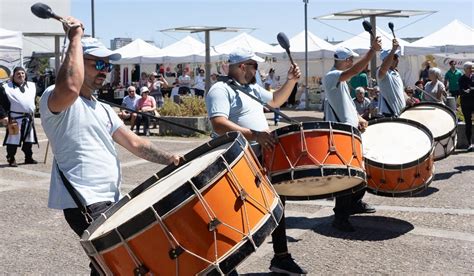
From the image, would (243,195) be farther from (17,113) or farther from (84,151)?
(17,113)

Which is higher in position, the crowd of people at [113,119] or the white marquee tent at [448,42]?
the white marquee tent at [448,42]

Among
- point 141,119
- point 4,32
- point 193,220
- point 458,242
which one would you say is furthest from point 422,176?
point 4,32

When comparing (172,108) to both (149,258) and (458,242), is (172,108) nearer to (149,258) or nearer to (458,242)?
(458,242)

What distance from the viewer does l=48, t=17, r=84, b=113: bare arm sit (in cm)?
317

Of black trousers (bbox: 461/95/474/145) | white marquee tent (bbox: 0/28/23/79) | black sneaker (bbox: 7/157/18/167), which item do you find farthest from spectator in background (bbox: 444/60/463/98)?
white marquee tent (bbox: 0/28/23/79)

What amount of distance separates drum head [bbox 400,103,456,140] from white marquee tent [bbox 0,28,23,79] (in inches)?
587

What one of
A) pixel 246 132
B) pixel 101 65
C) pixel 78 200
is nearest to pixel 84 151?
pixel 78 200

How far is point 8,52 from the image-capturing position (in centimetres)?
1983

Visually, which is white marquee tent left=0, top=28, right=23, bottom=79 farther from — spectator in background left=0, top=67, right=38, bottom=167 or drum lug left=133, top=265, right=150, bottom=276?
drum lug left=133, top=265, right=150, bottom=276

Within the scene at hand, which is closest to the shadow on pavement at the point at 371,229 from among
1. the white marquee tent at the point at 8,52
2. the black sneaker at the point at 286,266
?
the black sneaker at the point at 286,266

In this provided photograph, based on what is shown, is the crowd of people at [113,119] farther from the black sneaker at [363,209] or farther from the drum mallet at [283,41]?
the drum mallet at [283,41]

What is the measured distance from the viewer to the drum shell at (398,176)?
625 cm

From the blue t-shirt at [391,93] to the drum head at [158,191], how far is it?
16.5ft

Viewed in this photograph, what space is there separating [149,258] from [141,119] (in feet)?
45.6
